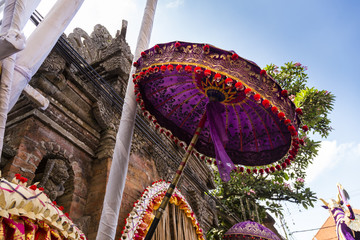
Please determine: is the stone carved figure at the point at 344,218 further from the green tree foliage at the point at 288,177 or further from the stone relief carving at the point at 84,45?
the stone relief carving at the point at 84,45

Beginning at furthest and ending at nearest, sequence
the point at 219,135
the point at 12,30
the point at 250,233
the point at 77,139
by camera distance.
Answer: the point at 250,233
the point at 77,139
the point at 219,135
the point at 12,30

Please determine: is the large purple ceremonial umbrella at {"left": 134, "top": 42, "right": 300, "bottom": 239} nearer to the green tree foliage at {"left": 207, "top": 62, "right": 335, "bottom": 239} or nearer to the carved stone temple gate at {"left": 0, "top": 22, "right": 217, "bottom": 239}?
the carved stone temple gate at {"left": 0, "top": 22, "right": 217, "bottom": 239}

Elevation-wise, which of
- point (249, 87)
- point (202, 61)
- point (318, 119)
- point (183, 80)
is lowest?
point (249, 87)

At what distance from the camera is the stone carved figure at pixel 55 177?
126 inches

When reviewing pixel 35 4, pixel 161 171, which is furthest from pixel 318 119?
pixel 35 4

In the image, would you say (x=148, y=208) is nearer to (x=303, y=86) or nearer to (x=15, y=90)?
(x=15, y=90)

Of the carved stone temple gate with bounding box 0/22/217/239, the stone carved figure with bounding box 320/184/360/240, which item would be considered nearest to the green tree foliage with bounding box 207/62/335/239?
the stone carved figure with bounding box 320/184/360/240

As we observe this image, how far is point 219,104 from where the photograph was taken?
3066 mm

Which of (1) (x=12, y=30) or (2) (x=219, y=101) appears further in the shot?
(2) (x=219, y=101)

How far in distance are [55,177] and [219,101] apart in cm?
223

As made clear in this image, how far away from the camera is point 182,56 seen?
272 cm

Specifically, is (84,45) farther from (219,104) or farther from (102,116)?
(219,104)

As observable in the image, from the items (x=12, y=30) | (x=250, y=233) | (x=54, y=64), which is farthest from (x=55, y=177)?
(x=250, y=233)

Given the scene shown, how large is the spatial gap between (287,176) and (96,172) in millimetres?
8613
